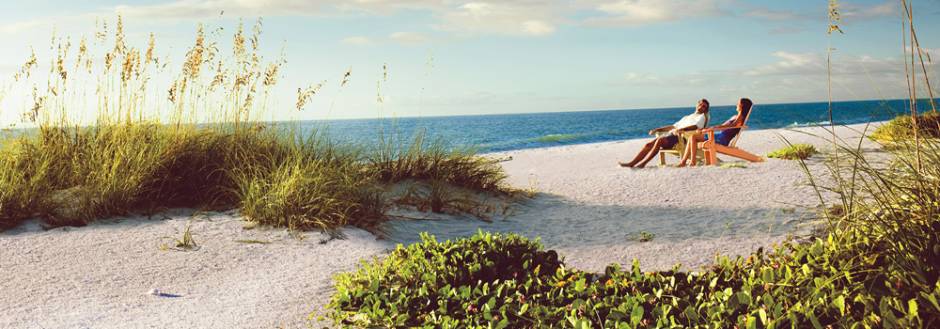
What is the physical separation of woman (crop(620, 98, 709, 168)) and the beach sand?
2198 millimetres

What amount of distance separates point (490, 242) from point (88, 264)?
2730 millimetres

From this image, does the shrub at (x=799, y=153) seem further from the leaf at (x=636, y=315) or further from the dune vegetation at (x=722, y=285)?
the leaf at (x=636, y=315)

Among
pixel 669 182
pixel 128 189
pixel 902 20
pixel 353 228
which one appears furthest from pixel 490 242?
pixel 669 182

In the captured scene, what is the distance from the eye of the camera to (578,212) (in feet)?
22.6

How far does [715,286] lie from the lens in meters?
3.47

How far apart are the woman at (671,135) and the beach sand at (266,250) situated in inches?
86.6

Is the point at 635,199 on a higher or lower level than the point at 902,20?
lower

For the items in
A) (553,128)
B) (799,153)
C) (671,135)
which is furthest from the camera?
(553,128)

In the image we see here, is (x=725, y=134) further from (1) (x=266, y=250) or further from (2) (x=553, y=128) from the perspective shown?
(2) (x=553, y=128)

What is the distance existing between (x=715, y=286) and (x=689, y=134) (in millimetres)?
6482

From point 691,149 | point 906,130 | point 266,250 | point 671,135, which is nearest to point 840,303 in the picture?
point 906,130

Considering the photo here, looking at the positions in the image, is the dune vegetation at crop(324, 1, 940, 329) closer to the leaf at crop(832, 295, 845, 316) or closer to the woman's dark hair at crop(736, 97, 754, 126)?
the leaf at crop(832, 295, 845, 316)

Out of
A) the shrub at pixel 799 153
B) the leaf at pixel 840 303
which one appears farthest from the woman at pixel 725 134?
the leaf at pixel 840 303

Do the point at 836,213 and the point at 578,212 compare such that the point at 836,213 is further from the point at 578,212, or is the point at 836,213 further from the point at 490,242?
the point at 490,242
